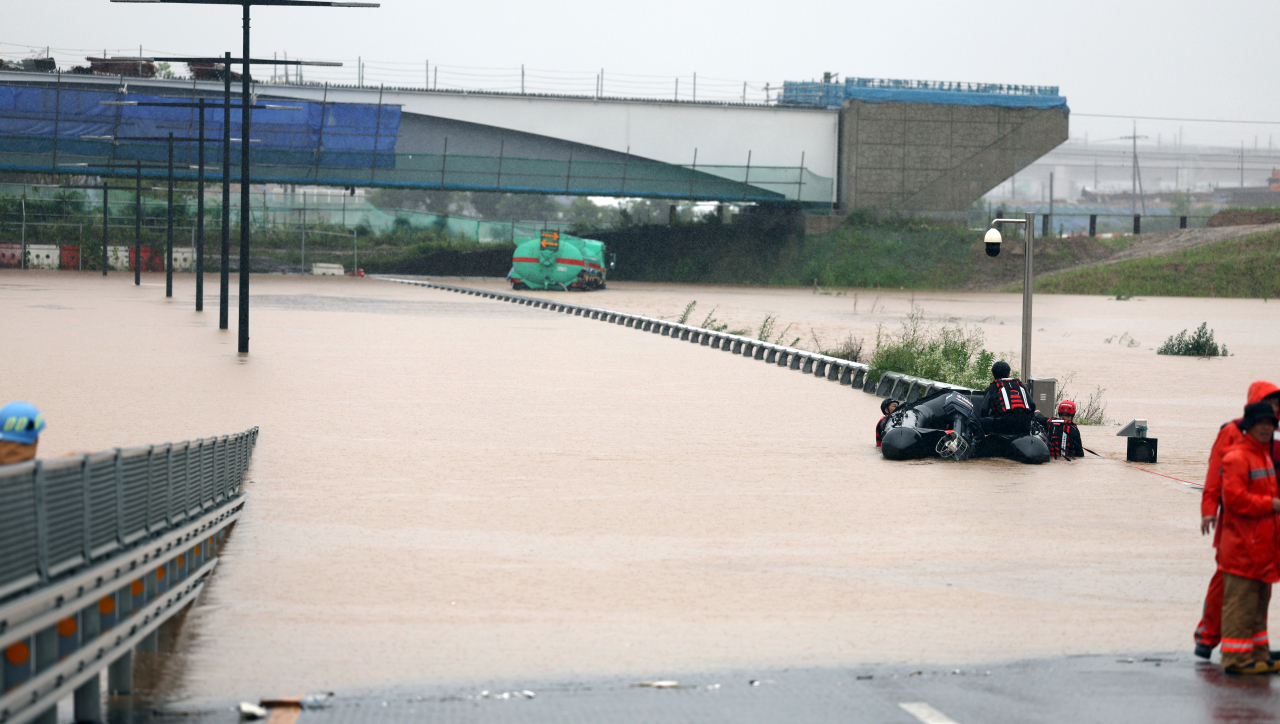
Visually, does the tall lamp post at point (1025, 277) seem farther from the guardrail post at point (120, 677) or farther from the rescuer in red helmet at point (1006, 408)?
the guardrail post at point (120, 677)

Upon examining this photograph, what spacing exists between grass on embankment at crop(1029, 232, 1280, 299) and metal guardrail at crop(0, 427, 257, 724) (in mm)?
69686

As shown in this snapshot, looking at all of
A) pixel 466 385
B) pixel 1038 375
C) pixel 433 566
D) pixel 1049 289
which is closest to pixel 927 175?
pixel 1049 289

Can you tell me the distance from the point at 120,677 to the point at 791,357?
24247 millimetres

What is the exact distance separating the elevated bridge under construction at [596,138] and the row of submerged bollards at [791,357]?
27.4 m

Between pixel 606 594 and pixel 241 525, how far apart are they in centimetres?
379

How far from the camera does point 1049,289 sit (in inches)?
2953

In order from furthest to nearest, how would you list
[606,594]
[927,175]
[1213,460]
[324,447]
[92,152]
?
[927,175]
[92,152]
[324,447]
[606,594]
[1213,460]

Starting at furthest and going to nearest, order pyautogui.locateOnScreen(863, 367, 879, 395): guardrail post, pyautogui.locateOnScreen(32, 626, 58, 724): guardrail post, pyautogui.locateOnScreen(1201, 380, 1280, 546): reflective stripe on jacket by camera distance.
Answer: pyautogui.locateOnScreen(863, 367, 879, 395): guardrail post, pyautogui.locateOnScreen(1201, 380, 1280, 546): reflective stripe on jacket, pyautogui.locateOnScreen(32, 626, 58, 724): guardrail post

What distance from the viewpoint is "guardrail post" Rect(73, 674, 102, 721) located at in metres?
6.19

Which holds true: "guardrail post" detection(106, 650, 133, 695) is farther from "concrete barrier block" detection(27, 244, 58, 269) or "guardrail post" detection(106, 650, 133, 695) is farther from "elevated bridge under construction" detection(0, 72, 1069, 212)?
"concrete barrier block" detection(27, 244, 58, 269)

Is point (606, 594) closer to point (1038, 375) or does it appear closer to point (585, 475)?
point (585, 475)

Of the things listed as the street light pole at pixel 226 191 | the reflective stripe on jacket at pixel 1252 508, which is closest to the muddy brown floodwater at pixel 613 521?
the reflective stripe on jacket at pixel 1252 508

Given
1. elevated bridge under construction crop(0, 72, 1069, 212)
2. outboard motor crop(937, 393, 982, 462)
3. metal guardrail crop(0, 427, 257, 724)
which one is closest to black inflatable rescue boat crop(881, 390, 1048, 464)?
outboard motor crop(937, 393, 982, 462)

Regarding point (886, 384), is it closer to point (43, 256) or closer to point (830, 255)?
point (830, 255)
